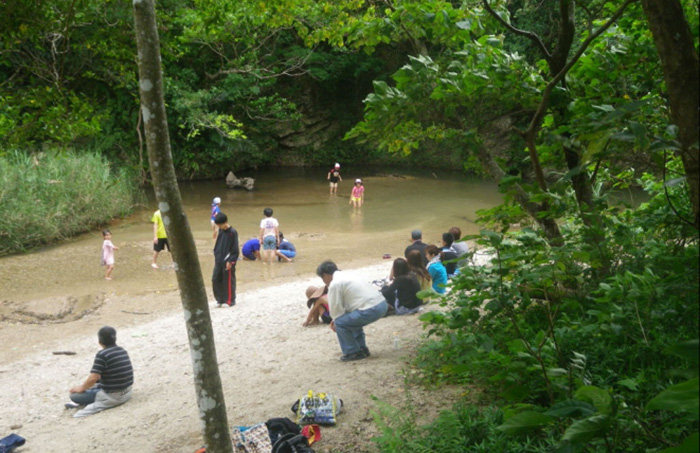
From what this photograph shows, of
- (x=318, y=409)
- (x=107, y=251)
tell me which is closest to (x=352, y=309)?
(x=318, y=409)

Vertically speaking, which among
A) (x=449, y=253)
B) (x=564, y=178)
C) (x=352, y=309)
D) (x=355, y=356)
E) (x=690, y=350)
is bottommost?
(x=355, y=356)

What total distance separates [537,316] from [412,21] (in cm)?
286

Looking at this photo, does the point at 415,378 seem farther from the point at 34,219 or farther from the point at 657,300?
the point at 34,219

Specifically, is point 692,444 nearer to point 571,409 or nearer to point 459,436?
point 571,409

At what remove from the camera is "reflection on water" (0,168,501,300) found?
13.2m

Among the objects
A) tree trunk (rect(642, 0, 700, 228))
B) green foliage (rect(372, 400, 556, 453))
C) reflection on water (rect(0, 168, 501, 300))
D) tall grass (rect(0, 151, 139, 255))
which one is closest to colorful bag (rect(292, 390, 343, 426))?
green foliage (rect(372, 400, 556, 453))

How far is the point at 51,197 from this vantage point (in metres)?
16.5

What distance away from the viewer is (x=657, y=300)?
163 inches

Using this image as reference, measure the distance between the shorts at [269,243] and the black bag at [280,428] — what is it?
9.58 metres

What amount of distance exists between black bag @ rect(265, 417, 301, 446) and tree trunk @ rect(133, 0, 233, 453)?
0.85m

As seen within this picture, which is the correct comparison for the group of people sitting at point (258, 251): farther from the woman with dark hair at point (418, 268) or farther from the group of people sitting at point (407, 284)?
the woman with dark hair at point (418, 268)

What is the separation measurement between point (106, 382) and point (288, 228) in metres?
12.1

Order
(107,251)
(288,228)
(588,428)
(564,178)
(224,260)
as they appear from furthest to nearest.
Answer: (288,228)
(107,251)
(224,260)
(564,178)
(588,428)

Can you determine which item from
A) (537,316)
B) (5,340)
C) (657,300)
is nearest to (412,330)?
(537,316)
